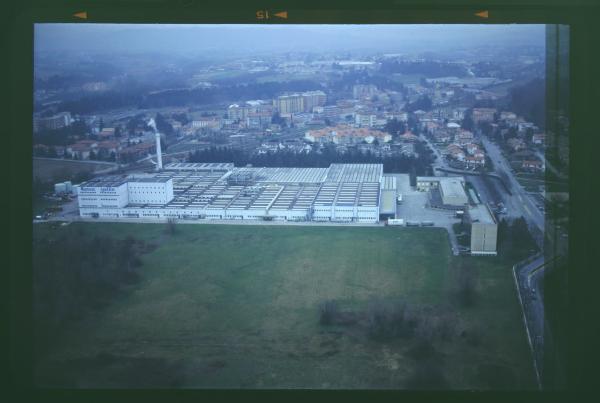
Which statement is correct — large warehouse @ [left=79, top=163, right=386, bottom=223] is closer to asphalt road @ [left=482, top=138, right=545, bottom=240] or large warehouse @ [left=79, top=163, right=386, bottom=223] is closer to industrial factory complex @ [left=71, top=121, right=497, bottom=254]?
industrial factory complex @ [left=71, top=121, right=497, bottom=254]

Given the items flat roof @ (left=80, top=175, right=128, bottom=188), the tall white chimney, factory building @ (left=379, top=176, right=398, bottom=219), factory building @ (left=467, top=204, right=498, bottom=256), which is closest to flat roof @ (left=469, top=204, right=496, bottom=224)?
factory building @ (left=467, top=204, right=498, bottom=256)

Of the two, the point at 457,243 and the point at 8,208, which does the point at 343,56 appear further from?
the point at 8,208

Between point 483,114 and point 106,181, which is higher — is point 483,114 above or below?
above

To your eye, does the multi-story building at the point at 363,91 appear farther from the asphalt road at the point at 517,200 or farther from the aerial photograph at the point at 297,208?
the asphalt road at the point at 517,200

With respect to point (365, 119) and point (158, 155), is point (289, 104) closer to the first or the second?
point (365, 119)

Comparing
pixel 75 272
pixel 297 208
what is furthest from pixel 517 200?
pixel 75 272

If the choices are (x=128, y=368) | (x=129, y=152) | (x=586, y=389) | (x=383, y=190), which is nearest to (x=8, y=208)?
(x=129, y=152)
